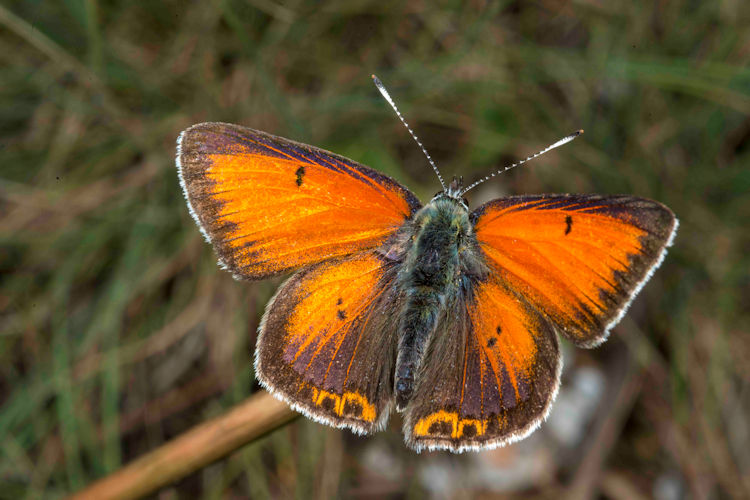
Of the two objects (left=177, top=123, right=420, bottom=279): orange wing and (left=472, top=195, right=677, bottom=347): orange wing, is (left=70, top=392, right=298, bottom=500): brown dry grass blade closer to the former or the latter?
(left=177, top=123, right=420, bottom=279): orange wing

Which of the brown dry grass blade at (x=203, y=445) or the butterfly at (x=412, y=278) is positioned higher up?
the butterfly at (x=412, y=278)

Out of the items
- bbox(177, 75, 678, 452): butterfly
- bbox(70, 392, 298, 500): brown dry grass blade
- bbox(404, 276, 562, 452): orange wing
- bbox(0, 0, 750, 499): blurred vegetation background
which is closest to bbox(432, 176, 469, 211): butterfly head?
bbox(177, 75, 678, 452): butterfly

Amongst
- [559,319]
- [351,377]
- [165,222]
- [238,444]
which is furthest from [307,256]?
[165,222]

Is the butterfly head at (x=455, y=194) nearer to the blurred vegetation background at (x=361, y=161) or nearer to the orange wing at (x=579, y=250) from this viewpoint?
the orange wing at (x=579, y=250)

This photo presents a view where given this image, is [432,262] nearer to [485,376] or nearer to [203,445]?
[485,376]

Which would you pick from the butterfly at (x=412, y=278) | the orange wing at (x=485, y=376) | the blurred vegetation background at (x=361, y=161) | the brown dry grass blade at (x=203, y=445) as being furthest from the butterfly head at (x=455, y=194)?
the blurred vegetation background at (x=361, y=161)

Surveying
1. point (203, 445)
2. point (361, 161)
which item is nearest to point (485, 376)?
point (203, 445)
